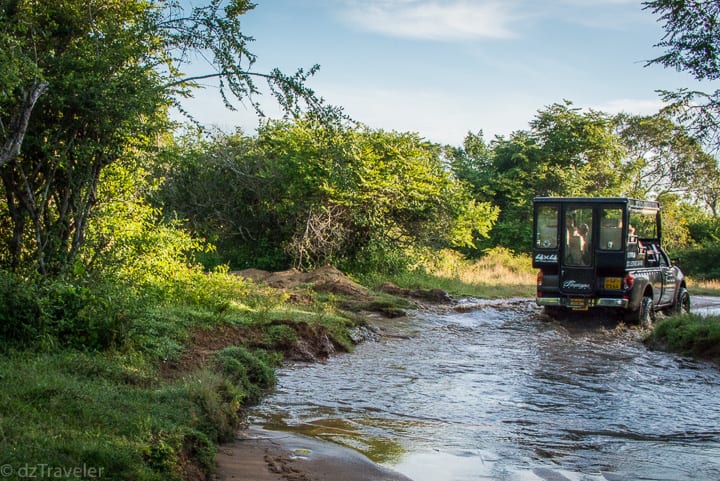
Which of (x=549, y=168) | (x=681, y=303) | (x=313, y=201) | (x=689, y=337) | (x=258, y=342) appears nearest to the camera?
(x=258, y=342)

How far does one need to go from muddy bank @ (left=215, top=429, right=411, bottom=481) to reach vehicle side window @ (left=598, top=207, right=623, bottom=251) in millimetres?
11078

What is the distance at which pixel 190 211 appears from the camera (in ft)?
84.3

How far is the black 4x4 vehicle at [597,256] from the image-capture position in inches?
637

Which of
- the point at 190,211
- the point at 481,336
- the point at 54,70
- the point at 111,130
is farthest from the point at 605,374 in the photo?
the point at 190,211

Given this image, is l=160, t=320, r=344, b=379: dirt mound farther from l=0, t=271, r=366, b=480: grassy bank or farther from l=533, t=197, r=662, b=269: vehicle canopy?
l=533, t=197, r=662, b=269: vehicle canopy

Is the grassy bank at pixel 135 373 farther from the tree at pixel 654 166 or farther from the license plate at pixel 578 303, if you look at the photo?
the tree at pixel 654 166

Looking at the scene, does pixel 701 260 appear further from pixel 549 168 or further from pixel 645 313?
pixel 645 313

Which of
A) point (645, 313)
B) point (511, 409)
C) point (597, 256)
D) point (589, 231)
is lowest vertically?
point (511, 409)

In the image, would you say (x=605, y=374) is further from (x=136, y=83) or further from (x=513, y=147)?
(x=513, y=147)

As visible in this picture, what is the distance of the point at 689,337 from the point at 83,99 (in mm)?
11019

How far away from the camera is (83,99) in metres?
10.4

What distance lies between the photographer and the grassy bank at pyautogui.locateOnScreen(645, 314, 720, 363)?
12.8m

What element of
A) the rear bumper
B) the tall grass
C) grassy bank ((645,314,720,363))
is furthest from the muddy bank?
the tall grass

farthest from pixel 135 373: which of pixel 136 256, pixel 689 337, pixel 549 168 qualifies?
pixel 549 168
